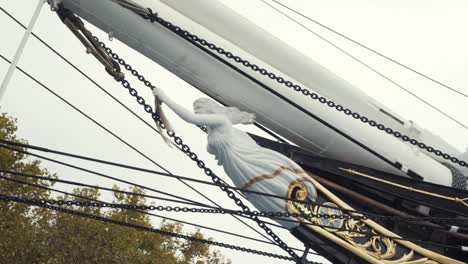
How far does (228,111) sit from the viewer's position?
477cm

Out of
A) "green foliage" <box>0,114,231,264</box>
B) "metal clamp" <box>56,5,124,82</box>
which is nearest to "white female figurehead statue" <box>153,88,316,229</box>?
"metal clamp" <box>56,5,124,82</box>

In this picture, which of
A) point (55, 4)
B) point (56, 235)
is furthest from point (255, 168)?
point (56, 235)

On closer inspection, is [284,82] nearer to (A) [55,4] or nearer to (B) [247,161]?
(B) [247,161]

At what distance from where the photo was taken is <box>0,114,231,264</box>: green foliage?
15188mm

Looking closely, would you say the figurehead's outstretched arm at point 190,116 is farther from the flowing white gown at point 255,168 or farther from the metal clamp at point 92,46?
the metal clamp at point 92,46

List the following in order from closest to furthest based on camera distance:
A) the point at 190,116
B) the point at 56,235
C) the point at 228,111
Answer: the point at 190,116 < the point at 228,111 < the point at 56,235

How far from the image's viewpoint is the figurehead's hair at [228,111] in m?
4.71

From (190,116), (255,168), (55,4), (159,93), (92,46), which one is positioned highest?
(55,4)

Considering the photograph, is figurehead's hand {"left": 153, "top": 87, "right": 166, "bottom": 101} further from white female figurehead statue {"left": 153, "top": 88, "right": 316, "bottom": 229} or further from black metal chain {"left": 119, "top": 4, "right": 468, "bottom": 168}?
black metal chain {"left": 119, "top": 4, "right": 468, "bottom": 168}

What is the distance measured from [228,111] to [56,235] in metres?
12.3

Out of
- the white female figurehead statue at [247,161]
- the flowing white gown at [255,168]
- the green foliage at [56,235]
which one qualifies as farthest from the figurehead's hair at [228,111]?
the green foliage at [56,235]

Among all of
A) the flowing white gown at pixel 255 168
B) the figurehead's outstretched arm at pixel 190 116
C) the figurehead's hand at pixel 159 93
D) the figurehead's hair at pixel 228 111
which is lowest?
the flowing white gown at pixel 255 168

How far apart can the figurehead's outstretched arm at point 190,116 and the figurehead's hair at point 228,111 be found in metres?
0.09

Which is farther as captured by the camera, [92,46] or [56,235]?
[56,235]
